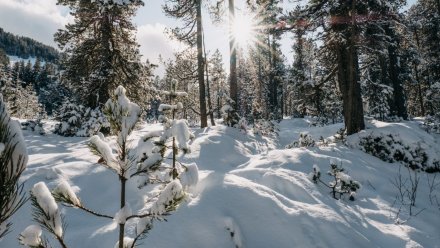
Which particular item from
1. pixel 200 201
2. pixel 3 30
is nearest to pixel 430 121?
pixel 200 201

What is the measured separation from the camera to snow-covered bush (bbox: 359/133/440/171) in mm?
10266

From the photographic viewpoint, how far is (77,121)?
14.1m

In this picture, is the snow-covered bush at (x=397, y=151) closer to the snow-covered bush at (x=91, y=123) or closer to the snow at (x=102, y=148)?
the snow-covered bush at (x=91, y=123)

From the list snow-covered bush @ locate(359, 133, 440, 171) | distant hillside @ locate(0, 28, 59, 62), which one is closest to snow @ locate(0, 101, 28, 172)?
snow-covered bush @ locate(359, 133, 440, 171)

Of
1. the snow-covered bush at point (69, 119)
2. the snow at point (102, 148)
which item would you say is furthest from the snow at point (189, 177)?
the snow-covered bush at point (69, 119)

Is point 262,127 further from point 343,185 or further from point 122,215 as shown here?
point 122,215

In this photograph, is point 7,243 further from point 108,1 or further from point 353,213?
point 108,1

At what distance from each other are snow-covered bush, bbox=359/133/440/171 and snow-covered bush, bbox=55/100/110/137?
9.26 meters

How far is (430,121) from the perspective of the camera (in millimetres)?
14961

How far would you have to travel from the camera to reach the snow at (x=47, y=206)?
218 centimetres

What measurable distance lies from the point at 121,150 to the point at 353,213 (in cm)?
464

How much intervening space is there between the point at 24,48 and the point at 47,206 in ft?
658

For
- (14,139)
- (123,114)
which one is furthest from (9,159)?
(123,114)

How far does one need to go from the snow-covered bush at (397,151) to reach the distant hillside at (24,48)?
182385mm
